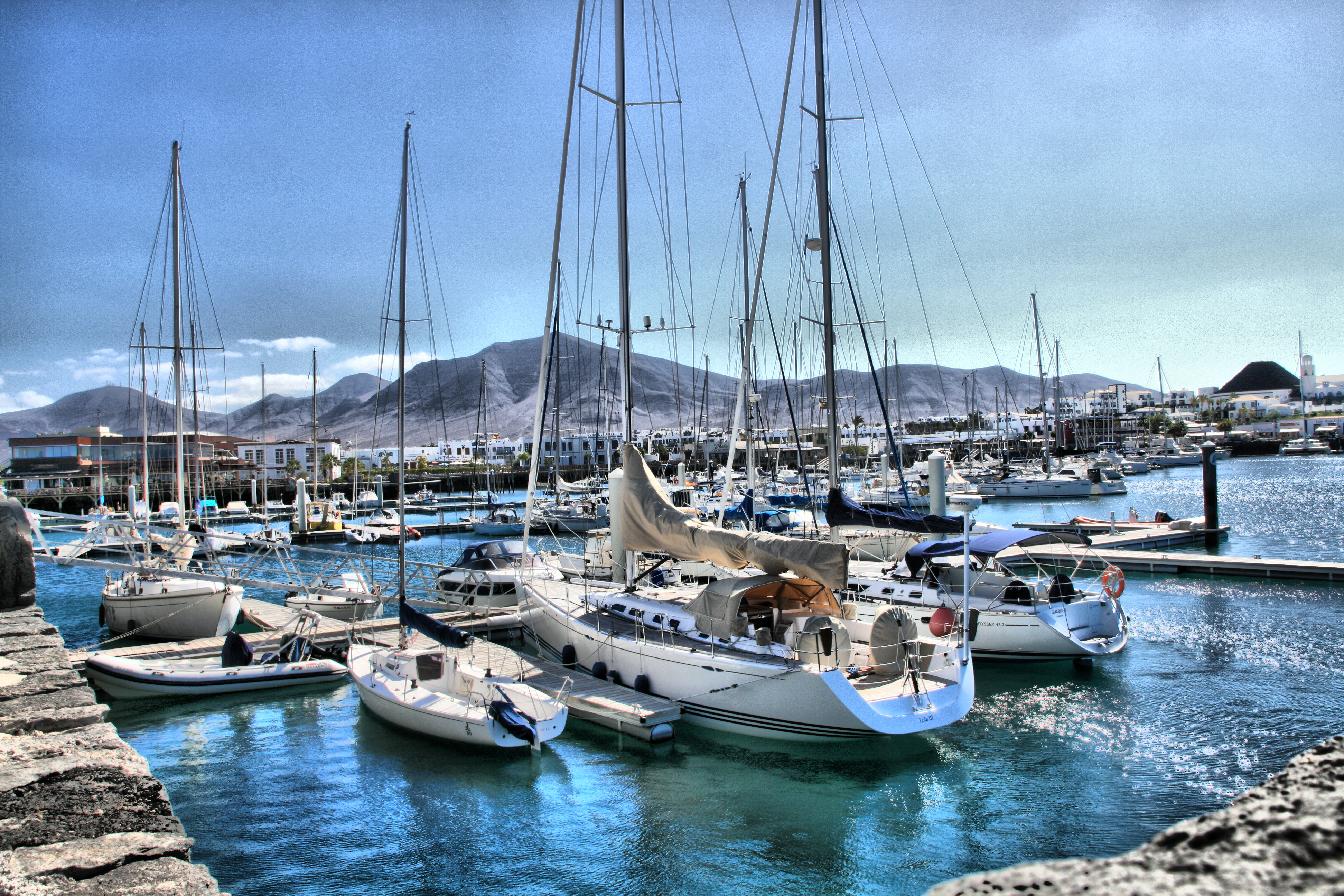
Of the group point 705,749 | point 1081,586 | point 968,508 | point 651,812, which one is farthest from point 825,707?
point 1081,586

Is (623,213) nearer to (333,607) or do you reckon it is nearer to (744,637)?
(744,637)

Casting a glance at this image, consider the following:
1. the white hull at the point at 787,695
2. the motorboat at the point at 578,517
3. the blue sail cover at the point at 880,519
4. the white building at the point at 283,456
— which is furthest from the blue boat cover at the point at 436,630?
the white building at the point at 283,456

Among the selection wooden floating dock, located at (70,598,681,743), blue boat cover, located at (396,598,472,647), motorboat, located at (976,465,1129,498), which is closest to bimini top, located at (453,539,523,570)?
wooden floating dock, located at (70,598,681,743)

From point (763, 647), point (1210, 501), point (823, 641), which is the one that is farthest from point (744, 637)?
point (1210, 501)

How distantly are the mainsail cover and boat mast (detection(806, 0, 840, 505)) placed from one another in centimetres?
549

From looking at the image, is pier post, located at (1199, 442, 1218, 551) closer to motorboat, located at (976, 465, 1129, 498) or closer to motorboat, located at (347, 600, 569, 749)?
motorboat, located at (976, 465, 1129, 498)

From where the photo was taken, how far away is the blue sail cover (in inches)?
816

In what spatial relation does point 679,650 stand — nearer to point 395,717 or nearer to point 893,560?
point 395,717

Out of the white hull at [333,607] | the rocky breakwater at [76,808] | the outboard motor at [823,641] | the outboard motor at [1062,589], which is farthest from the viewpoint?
the white hull at [333,607]

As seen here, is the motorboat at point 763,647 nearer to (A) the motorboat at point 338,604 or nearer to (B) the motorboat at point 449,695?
(B) the motorboat at point 449,695

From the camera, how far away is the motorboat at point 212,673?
18.7 metres

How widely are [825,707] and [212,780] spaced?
11434 mm

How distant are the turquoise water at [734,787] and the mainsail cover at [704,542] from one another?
349 centimetres

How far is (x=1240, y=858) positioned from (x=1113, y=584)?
22064 millimetres
